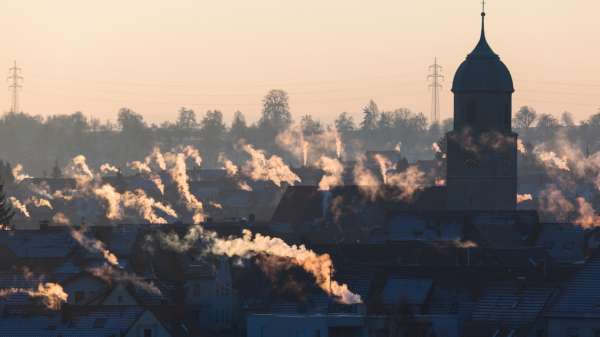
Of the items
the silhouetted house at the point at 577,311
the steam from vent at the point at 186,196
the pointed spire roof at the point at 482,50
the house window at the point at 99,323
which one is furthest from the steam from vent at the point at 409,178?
the silhouetted house at the point at 577,311

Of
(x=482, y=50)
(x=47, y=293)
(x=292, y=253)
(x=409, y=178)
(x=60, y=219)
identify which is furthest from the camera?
(x=409, y=178)

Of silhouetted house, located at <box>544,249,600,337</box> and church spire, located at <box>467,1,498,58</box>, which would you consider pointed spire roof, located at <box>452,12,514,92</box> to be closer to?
church spire, located at <box>467,1,498,58</box>

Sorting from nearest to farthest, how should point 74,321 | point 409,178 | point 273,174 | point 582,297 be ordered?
point 582,297 → point 74,321 → point 409,178 → point 273,174

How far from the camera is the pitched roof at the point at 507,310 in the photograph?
2569 inches

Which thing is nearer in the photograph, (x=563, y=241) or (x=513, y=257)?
(x=513, y=257)

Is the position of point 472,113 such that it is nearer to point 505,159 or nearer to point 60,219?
point 505,159

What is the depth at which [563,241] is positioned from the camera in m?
96.0

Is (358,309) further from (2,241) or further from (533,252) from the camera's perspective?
(2,241)

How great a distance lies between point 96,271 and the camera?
86.2 meters

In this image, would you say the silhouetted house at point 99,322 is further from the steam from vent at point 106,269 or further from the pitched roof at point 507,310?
the pitched roof at point 507,310

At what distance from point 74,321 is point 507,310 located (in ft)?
70.2

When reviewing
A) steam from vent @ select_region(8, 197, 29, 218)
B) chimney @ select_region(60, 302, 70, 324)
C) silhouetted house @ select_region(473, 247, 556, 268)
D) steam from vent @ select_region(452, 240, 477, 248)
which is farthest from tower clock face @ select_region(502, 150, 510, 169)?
steam from vent @ select_region(8, 197, 29, 218)

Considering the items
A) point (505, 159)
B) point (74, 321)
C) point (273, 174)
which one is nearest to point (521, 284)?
point (74, 321)

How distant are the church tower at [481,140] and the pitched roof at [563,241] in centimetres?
1082
